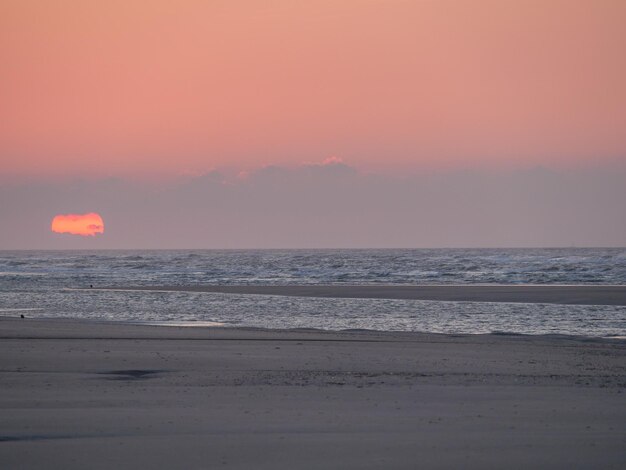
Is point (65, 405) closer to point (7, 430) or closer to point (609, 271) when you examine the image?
point (7, 430)

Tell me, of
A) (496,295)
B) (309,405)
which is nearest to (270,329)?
(309,405)

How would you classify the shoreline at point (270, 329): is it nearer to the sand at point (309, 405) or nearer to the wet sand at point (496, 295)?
the sand at point (309, 405)

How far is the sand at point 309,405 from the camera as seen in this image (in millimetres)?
6891

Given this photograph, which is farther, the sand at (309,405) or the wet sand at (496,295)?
the wet sand at (496,295)

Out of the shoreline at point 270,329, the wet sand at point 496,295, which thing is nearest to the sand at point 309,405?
the shoreline at point 270,329

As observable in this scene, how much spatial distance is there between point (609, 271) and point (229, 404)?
5508 cm

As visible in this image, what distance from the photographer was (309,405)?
9.06 m

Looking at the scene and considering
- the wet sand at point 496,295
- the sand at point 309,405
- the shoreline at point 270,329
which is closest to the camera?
the sand at point 309,405

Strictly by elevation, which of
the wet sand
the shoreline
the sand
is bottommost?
the wet sand

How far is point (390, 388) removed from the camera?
1036 cm

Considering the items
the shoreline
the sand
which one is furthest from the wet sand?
the sand

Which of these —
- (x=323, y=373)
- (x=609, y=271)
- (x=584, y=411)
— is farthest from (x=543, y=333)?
(x=609, y=271)

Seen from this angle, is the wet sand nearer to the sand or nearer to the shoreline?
the shoreline

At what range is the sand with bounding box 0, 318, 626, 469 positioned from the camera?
689 centimetres
